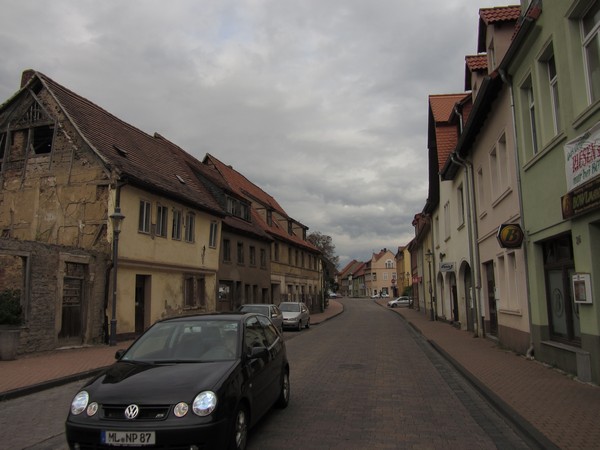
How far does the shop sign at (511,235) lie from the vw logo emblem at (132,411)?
9.43 m

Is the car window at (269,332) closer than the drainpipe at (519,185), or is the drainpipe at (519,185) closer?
the car window at (269,332)

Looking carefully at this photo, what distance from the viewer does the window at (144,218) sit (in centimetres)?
1941

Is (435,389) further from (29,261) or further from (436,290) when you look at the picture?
(436,290)

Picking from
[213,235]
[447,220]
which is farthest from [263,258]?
[447,220]

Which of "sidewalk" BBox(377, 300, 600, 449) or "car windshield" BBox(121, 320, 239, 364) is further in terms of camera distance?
"car windshield" BBox(121, 320, 239, 364)

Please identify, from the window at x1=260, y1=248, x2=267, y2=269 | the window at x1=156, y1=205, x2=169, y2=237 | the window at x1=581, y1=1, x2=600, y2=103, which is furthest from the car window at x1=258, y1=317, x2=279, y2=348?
the window at x1=260, y1=248, x2=267, y2=269

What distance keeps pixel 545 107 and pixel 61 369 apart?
38.8ft

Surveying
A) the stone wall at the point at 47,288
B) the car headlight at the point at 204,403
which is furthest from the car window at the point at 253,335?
the stone wall at the point at 47,288

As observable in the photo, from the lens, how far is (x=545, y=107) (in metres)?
10.1

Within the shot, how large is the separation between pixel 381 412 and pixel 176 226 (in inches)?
654

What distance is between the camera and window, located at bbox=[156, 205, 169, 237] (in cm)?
2059

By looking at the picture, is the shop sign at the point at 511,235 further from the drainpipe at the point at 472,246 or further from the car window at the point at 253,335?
the car window at the point at 253,335

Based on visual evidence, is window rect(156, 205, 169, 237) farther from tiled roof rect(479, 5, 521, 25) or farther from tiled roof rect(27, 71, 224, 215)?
tiled roof rect(479, 5, 521, 25)

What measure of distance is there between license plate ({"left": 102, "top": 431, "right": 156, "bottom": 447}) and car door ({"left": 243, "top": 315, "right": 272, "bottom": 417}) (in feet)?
4.70
